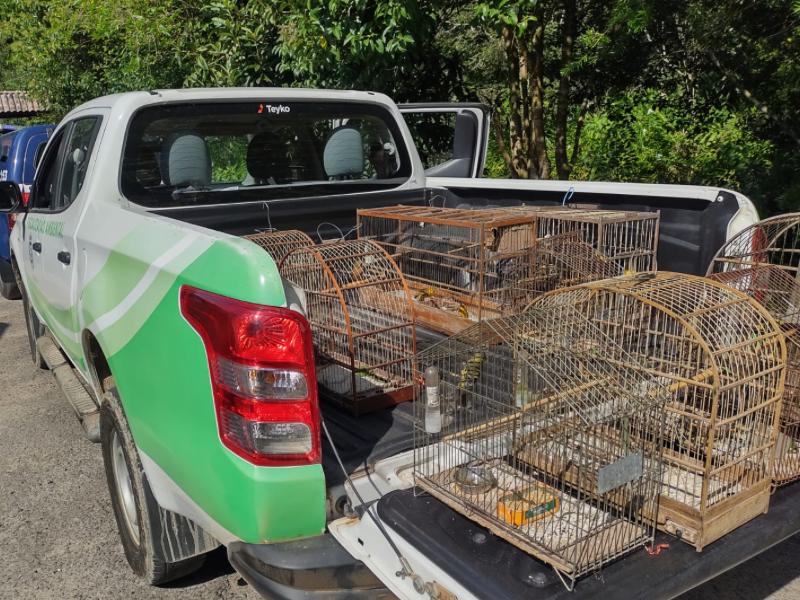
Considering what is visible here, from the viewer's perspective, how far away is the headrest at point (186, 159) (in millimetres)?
4078

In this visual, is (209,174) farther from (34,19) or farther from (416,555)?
(34,19)

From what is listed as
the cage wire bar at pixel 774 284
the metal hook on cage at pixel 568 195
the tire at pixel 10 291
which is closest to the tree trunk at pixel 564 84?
the metal hook on cage at pixel 568 195

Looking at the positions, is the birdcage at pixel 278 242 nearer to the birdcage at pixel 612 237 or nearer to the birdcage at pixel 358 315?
the birdcage at pixel 358 315

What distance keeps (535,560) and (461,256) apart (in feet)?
7.94

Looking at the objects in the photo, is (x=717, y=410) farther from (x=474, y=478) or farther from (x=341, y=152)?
(x=341, y=152)

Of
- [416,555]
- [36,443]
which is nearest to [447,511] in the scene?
[416,555]

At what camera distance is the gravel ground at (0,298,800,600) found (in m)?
3.41

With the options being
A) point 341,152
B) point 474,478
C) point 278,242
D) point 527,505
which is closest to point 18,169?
point 341,152

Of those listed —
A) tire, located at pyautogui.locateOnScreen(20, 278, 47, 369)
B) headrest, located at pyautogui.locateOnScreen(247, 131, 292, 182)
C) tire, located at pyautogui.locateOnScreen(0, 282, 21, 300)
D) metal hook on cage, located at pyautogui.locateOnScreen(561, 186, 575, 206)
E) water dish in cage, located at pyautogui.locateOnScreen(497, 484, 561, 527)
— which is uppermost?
headrest, located at pyautogui.locateOnScreen(247, 131, 292, 182)

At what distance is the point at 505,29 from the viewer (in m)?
7.67

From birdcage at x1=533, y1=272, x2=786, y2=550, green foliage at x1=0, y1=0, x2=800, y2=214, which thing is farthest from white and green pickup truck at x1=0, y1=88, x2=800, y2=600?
green foliage at x1=0, y1=0, x2=800, y2=214

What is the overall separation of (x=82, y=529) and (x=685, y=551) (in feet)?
10.2

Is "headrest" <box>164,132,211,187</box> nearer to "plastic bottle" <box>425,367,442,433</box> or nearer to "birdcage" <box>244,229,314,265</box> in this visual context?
"birdcage" <box>244,229,314,265</box>

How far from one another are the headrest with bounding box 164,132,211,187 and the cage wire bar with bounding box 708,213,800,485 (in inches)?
108
